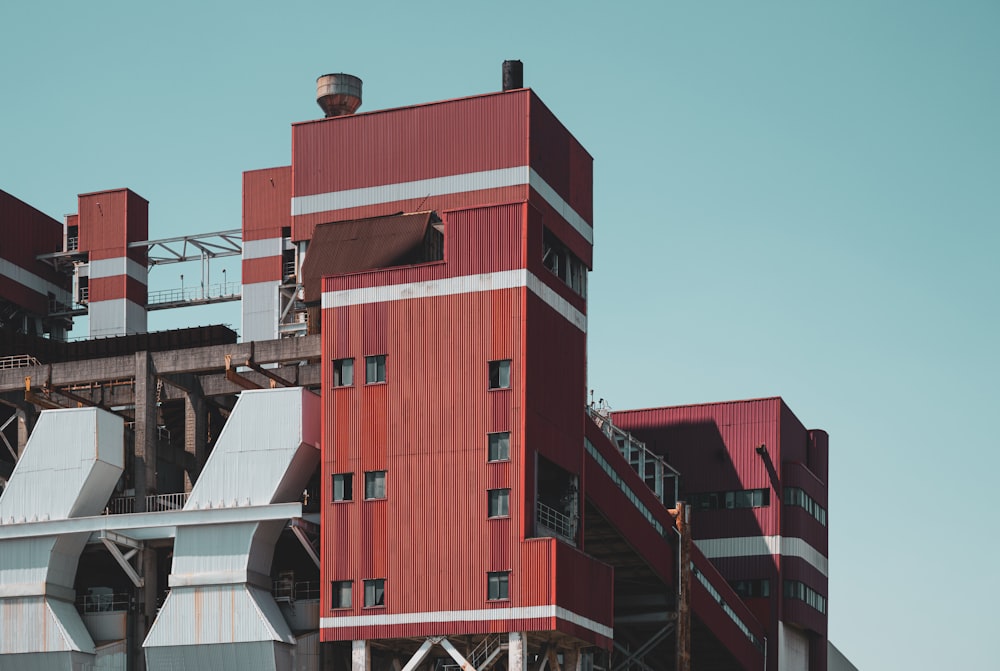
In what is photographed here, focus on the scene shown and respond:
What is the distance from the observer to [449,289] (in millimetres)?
81562

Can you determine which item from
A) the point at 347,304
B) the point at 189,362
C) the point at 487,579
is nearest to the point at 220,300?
the point at 189,362

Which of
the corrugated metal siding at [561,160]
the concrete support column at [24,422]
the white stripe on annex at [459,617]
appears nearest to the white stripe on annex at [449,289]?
the corrugated metal siding at [561,160]

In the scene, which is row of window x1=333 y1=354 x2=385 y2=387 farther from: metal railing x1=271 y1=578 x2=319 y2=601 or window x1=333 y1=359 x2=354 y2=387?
metal railing x1=271 y1=578 x2=319 y2=601

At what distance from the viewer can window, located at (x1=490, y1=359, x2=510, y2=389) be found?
3155 inches

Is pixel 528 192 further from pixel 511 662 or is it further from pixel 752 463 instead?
pixel 752 463

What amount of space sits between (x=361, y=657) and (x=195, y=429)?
18.9m

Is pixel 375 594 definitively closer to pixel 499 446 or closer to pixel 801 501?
pixel 499 446

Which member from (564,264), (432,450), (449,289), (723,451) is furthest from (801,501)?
(449,289)

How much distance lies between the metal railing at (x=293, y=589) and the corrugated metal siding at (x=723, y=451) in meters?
33.2

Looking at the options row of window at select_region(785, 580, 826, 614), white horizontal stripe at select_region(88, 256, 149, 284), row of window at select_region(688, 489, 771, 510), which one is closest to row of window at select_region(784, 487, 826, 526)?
row of window at select_region(688, 489, 771, 510)

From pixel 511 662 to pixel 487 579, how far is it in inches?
148

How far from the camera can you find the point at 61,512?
86.6 metres

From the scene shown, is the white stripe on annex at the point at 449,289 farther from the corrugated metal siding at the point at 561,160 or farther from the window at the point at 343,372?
the corrugated metal siding at the point at 561,160

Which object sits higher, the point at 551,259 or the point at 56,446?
the point at 551,259
